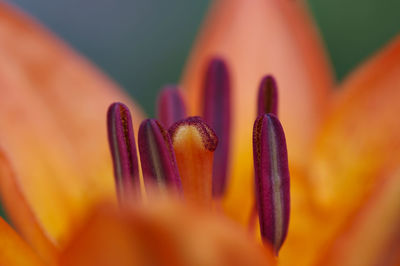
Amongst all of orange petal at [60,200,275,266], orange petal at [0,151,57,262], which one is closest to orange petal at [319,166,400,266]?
orange petal at [60,200,275,266]

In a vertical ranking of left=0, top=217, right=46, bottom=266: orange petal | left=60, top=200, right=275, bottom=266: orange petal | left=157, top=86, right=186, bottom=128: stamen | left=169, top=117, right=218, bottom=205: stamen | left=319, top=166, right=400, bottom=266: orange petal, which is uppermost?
left=157, top=86, right=186, bottom=128: stamen

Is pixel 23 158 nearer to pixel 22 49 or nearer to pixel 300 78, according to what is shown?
pixel 22 49

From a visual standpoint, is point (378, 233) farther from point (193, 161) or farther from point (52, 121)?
point (52, 121)

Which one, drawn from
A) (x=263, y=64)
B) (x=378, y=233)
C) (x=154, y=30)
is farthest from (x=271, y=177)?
(x=154, y=30)

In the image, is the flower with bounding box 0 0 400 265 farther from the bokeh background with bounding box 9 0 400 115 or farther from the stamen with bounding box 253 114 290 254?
the bokeh background with bounding box 9 0 400 115

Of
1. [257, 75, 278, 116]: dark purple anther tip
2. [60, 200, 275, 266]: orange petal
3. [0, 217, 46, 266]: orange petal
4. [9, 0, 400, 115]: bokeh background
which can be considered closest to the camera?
[60, 200, 275, 266]: orange petal

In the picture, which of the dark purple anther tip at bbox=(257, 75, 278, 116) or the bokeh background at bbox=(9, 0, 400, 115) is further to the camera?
the bokeh background at bbox=(9, 0, 400, 115)

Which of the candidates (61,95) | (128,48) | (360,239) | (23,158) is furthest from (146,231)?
(128,48)

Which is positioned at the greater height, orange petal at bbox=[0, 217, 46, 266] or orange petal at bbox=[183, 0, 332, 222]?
orange petal at bbox=[183, 0, 332, 222]
